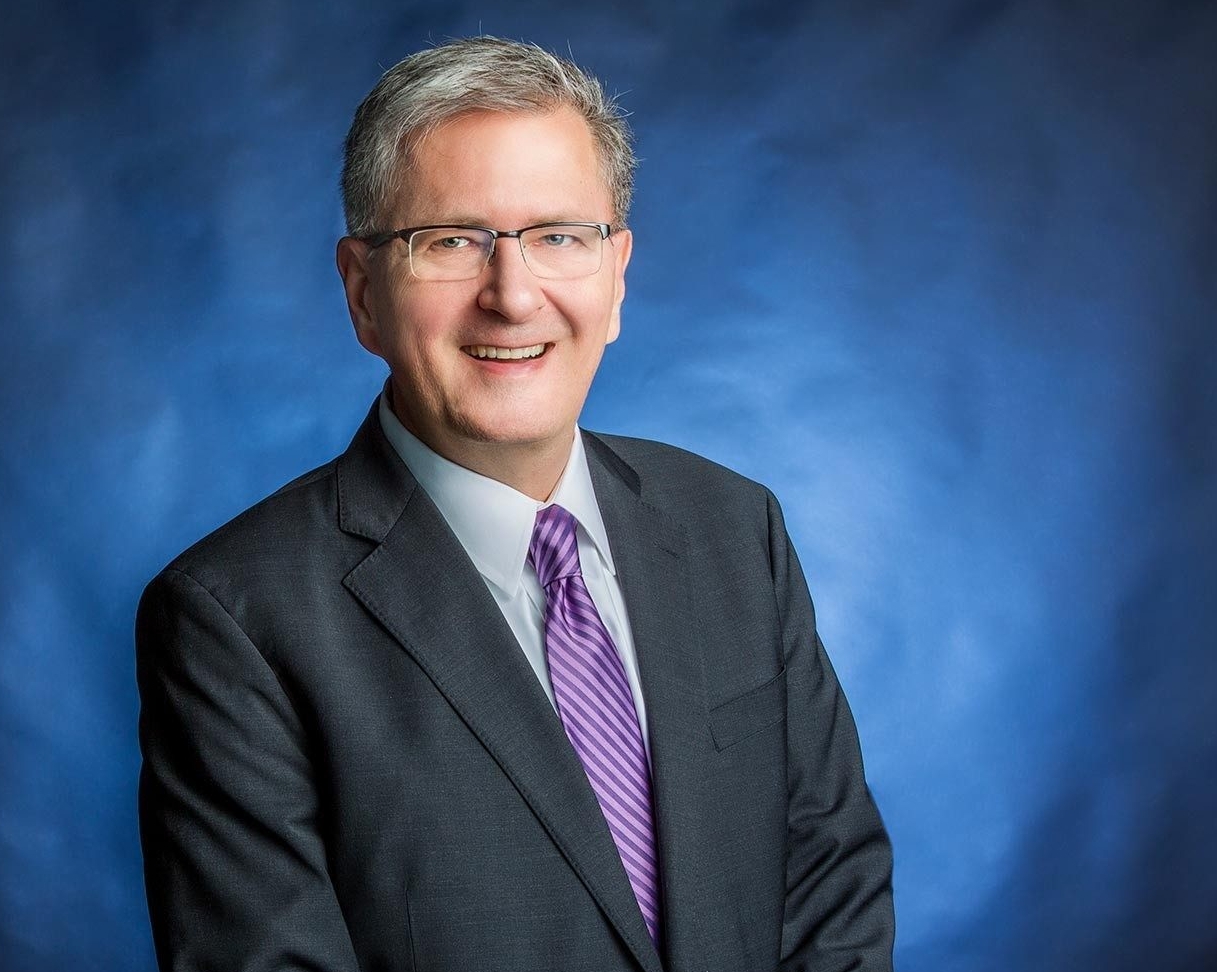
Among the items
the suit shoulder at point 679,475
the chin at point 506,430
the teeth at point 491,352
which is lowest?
the chin at point 506,430

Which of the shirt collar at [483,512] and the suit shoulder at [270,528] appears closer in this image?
the suit shoulder at [270,528]

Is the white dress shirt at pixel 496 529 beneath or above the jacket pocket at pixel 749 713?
above

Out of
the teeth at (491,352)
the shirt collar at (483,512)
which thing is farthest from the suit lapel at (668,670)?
the teeth at (491,352)

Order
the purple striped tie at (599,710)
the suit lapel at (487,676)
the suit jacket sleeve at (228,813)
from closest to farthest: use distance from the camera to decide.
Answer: the suit jacket sleeve at (228,813), the suit lapel at (487,676), the purple striped tie at (599,710)

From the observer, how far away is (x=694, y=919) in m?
2.26

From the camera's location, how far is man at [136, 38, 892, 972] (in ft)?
6.84

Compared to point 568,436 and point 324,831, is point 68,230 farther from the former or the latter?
point 324,831

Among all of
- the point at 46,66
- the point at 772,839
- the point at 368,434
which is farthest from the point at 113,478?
the point at 772,839

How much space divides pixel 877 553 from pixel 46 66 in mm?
2335

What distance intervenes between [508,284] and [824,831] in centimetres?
109

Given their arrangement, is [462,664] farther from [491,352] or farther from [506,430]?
[491,352]

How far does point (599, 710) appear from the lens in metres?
2.27

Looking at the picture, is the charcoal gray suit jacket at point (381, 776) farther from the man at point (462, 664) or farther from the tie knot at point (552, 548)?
the tie knot at point (552, 548)

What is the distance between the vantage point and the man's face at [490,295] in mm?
2166
